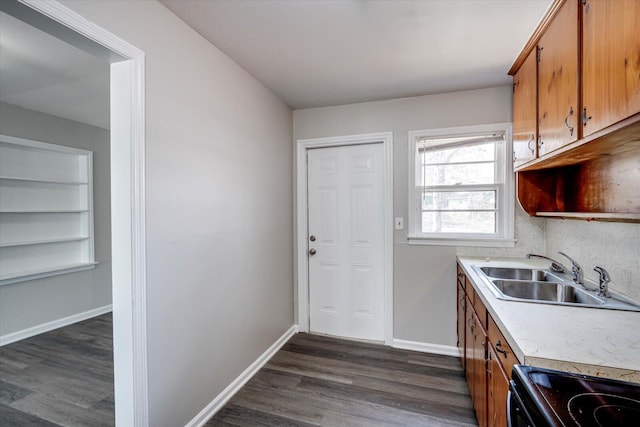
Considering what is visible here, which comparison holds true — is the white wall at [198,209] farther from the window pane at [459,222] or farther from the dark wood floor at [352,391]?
the window pane at [459,222]

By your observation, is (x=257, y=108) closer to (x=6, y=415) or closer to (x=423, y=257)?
(x=423, y=257)

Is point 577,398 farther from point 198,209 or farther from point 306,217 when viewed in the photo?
point 306,217

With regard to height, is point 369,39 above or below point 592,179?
above

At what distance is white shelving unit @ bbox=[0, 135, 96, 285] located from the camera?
307 cm

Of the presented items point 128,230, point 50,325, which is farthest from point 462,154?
point 50,325

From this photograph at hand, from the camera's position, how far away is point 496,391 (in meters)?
1.29

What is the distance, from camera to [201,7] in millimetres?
1567

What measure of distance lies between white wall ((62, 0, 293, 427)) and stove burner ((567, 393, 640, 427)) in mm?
1732

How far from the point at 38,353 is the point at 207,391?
2166 mm

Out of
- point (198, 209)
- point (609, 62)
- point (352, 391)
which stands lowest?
point (352, 391)

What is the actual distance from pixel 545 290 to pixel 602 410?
4.32 feet

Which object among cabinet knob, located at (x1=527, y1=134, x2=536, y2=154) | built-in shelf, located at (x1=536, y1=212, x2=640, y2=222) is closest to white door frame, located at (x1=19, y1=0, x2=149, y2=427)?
built-in shelf, located at (x1=536, y1=212, x2=640, y2=222)

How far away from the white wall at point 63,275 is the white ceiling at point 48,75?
0.16 meters

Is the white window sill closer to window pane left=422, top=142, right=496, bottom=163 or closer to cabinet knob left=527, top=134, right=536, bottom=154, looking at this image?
window pane left=422, top=142, right=496, bottom=163
